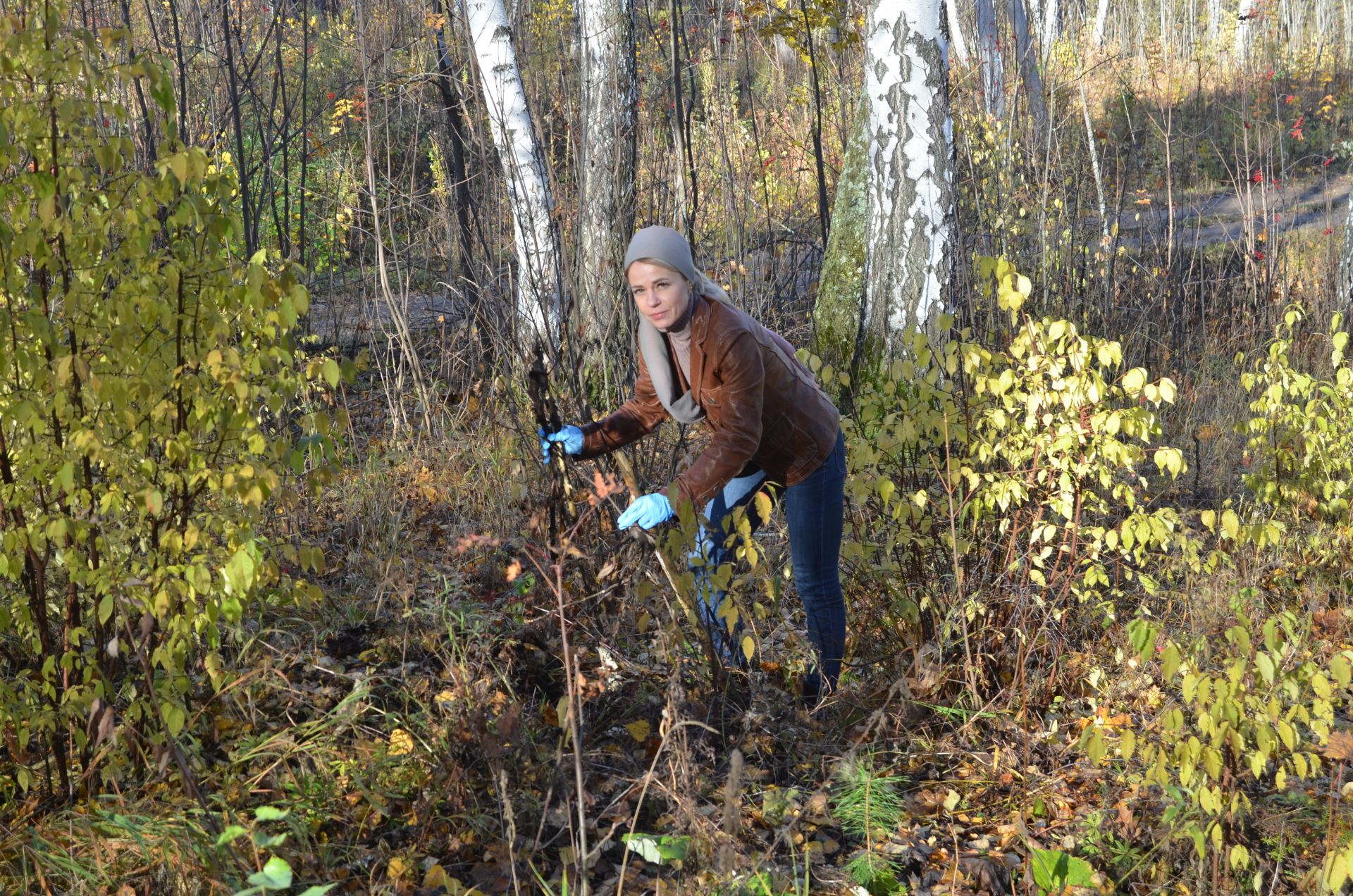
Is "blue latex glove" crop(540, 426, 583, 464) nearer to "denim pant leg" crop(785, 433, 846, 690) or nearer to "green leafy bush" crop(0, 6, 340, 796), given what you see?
"denim pant leg" crop(785, 433, 846, 690)

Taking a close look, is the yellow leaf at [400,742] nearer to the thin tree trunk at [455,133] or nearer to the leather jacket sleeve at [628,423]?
the leather jacket sleeve at [628,423]

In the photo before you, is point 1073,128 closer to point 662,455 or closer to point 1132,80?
point 662,455

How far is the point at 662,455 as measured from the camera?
14.3 ft

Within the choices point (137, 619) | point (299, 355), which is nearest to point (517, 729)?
point (137, 619)

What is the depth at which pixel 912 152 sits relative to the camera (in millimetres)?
4727

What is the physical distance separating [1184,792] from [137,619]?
2662 millimetres

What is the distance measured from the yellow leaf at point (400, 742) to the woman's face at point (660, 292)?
131 cm

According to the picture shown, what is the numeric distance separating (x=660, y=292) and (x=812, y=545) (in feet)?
2.85

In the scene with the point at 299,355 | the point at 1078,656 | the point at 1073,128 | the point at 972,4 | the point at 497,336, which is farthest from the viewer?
the point at 972,4

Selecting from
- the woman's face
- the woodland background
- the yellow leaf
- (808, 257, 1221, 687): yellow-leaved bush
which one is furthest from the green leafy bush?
(808, 257, 1221, 687): yellow-leaved bush

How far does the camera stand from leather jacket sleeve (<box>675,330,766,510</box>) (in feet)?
8.74

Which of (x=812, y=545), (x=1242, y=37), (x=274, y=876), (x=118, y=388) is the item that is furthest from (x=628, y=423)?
(x=1242, y=37)

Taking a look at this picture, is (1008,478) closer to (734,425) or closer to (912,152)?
(734,425)

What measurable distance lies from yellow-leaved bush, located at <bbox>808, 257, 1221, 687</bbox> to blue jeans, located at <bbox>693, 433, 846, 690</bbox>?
0.09 metres
